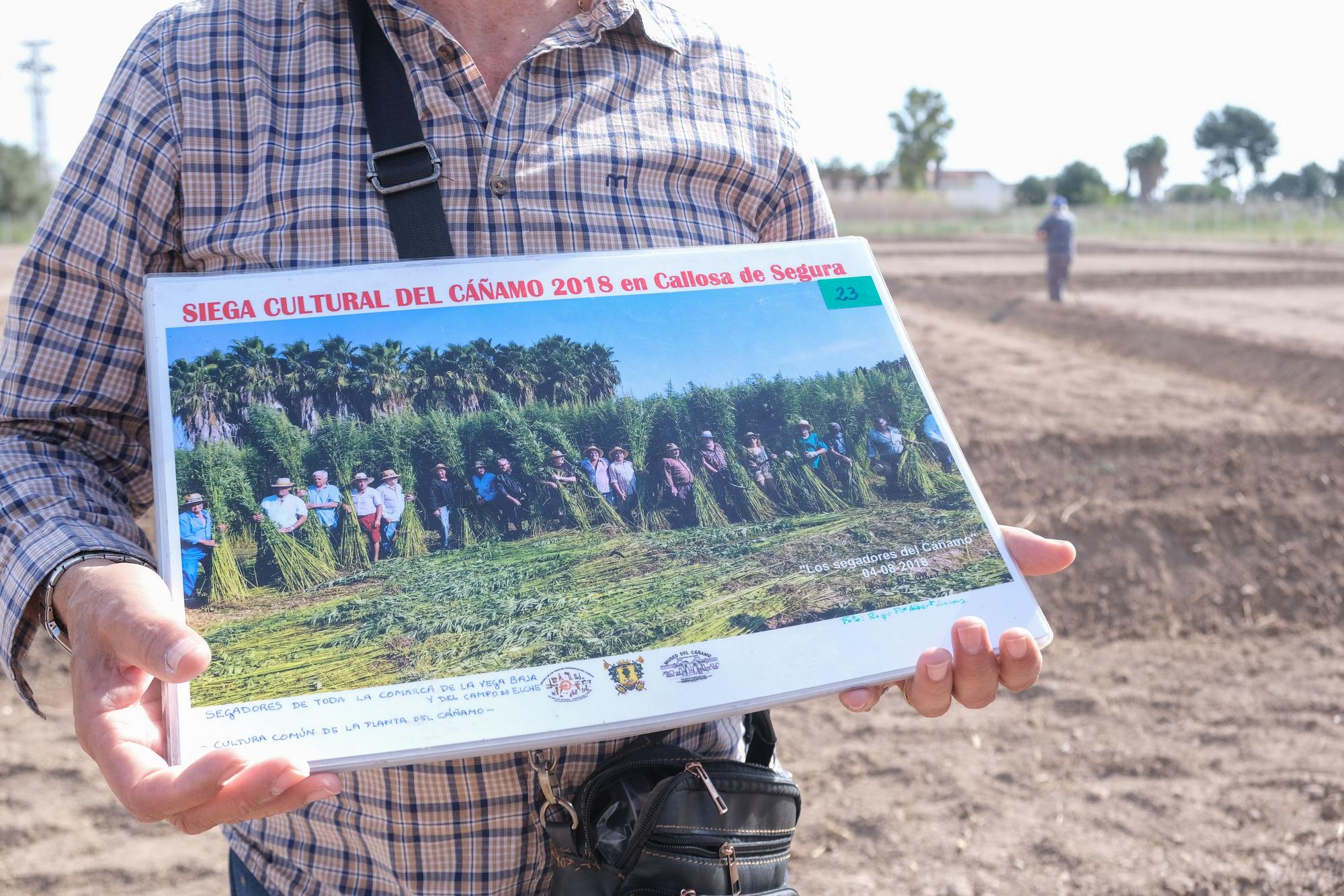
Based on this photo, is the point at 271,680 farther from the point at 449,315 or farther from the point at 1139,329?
the point at 1139,329

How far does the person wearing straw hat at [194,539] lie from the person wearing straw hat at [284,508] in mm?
44

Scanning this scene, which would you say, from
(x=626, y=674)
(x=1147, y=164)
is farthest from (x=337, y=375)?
(x=1147, y=164)

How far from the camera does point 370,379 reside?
120 centimetres

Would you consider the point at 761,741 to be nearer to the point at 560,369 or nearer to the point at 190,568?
the point at 560,369

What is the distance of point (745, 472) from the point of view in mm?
1281

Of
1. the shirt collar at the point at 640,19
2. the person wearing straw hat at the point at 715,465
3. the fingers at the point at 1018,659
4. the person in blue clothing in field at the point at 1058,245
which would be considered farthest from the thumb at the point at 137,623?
the person in blue clothing in field at the point at 1058,245

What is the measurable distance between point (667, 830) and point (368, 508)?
0.51m

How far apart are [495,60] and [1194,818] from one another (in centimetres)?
342

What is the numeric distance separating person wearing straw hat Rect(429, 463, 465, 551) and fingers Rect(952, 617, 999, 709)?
561 millimetres

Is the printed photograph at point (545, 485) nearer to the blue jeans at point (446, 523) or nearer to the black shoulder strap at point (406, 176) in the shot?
the blue jeans at point (446, 523)

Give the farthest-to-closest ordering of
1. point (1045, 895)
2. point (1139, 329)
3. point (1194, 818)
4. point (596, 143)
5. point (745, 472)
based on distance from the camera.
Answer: point (1139, 329), point (1194, 818), point (1045, 895), point (596, 143), point (745, 472)

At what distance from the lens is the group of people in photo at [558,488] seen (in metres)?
1.13

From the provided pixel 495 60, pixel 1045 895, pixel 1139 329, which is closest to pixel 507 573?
pixel 495 60

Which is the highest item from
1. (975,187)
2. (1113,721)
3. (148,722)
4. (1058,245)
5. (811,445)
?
(975,187)
